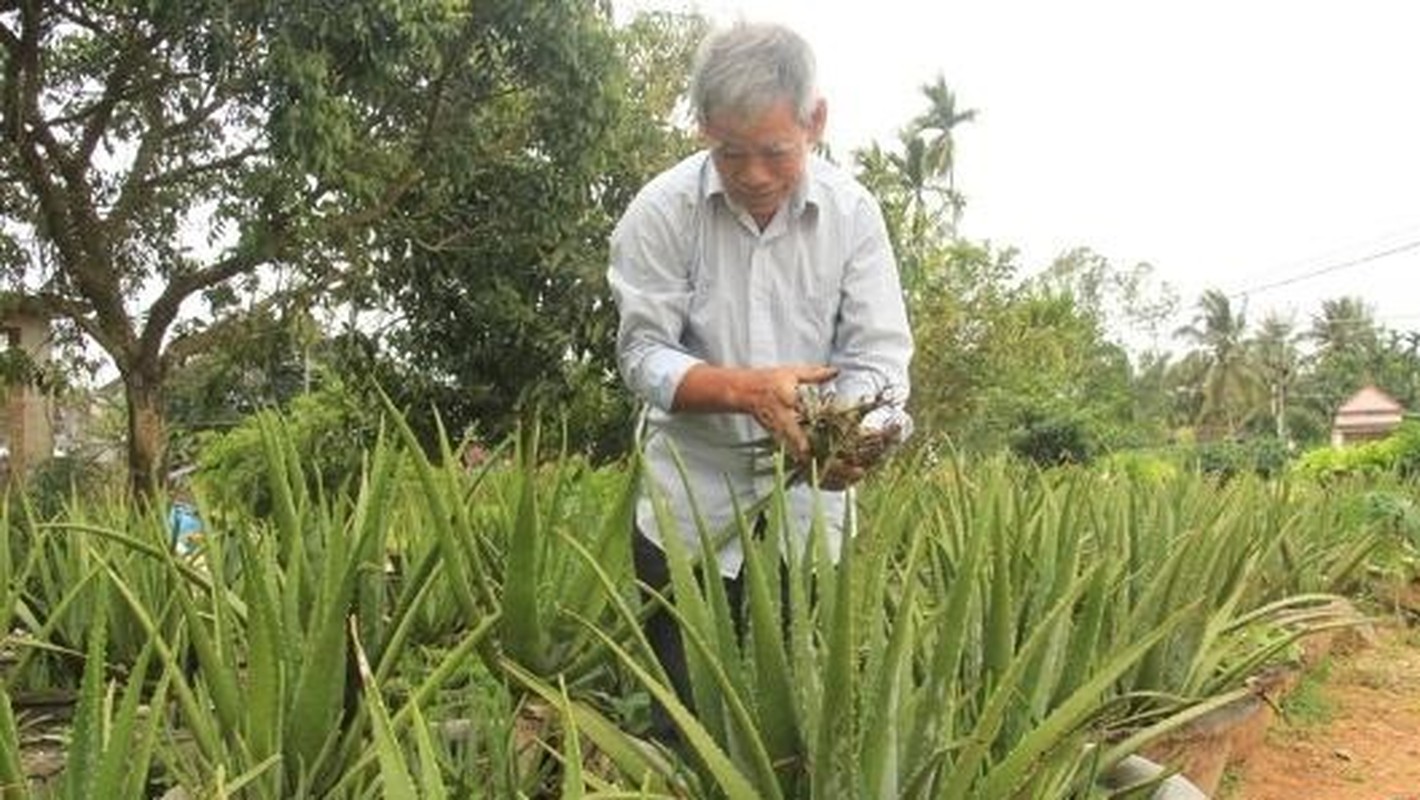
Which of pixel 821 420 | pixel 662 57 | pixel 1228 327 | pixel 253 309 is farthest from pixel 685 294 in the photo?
pixel 1228 327

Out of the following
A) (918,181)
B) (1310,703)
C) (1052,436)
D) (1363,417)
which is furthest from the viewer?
(1363,417)

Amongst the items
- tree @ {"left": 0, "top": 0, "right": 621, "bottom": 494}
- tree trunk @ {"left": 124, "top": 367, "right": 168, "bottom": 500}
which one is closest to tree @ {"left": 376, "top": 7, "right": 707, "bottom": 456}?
tree @ {"left": 0, "top": 0, "right": 621, "bottom": 494}

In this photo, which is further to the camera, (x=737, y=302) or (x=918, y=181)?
(x=918, y=181)

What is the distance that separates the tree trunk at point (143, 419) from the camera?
23.7ft

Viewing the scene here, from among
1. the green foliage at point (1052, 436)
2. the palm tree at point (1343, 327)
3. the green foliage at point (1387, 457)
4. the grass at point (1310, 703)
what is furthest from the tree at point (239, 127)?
the palm tree at point (1343, 327)

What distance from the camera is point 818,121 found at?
1911 mm

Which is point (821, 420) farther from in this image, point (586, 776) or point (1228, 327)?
point (1228, 327)

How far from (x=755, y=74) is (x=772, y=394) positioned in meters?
0.41

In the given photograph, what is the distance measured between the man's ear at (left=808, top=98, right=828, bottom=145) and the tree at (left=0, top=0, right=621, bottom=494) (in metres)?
4.43

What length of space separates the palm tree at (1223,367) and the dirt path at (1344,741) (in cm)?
4384

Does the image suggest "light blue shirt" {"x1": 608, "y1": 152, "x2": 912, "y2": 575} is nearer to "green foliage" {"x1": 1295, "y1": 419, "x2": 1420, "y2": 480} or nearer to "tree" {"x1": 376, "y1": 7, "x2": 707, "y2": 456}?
"tree" {"x1": 376, "y1": 7, "x2": 707, "y2": 456}

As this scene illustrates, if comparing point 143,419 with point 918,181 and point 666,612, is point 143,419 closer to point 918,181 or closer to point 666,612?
point 666,612

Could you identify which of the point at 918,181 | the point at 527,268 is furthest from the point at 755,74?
the point at 918,181

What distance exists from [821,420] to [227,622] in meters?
0.70
